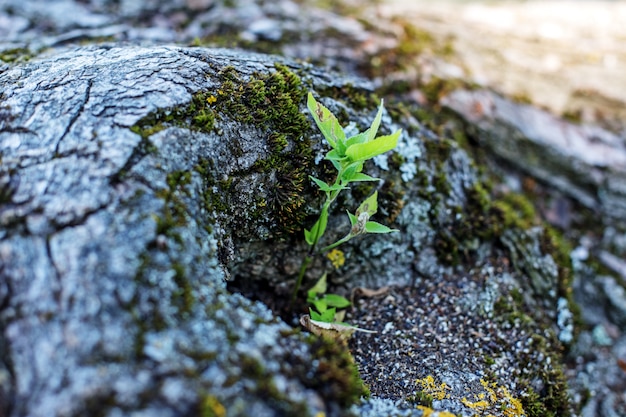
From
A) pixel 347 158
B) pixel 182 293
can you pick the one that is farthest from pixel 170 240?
pixel 347 158

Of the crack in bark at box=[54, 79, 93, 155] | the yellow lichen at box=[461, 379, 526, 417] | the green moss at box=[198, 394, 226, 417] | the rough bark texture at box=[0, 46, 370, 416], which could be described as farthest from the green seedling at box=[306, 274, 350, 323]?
the crack in bark at box=[54, 79, 93, 155]

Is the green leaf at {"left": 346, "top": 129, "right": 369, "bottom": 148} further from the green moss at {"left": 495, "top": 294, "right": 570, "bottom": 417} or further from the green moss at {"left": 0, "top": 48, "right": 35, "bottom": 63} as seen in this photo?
the green moss at {"left": 0, "top": 48, "right": 35, "bottom": 63}

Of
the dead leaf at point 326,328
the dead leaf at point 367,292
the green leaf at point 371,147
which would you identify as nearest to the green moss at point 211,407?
the dead leaf at point 326,328

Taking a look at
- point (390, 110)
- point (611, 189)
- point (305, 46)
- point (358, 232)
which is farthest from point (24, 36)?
point (611, 189)

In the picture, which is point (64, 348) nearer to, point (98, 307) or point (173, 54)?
point (98, 307)

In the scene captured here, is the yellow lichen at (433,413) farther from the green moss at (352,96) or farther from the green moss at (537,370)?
the green moss at (352,96)
